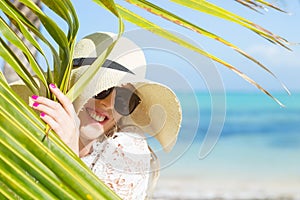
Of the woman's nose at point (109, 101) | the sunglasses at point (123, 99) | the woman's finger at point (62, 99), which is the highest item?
the sunglasses at point (123, 99)

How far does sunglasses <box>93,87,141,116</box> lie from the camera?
0.89 m

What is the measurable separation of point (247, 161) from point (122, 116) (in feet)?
35.7

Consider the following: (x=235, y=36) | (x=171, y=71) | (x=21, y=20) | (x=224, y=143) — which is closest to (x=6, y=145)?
(x=21, y=20)

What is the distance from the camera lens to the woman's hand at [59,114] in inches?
19.5

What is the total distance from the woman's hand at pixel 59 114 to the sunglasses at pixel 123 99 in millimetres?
317

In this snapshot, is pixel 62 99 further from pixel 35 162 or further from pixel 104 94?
pixel 104 94

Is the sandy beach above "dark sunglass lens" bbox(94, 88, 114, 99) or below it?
above

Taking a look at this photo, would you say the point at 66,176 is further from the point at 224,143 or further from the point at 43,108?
the point at 224,143

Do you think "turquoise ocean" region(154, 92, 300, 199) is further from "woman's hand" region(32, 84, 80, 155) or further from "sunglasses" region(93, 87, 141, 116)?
"woman's hand" region(32, 84, 80, 155)

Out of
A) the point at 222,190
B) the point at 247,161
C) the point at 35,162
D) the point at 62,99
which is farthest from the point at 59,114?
the point at 247,161

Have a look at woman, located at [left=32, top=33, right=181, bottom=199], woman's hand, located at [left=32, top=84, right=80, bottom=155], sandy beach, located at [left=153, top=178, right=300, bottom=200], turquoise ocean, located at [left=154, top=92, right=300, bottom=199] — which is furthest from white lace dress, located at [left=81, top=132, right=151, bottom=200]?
sandy beach, located at [left=153, top=178, right=300, bottom=200]

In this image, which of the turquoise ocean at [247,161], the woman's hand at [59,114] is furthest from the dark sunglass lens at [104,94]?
the turquoise ocean at [247,161]

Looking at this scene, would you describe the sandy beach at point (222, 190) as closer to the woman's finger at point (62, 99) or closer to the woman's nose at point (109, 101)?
the woman's nose at point (109, 101)

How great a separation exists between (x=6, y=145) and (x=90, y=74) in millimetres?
100
